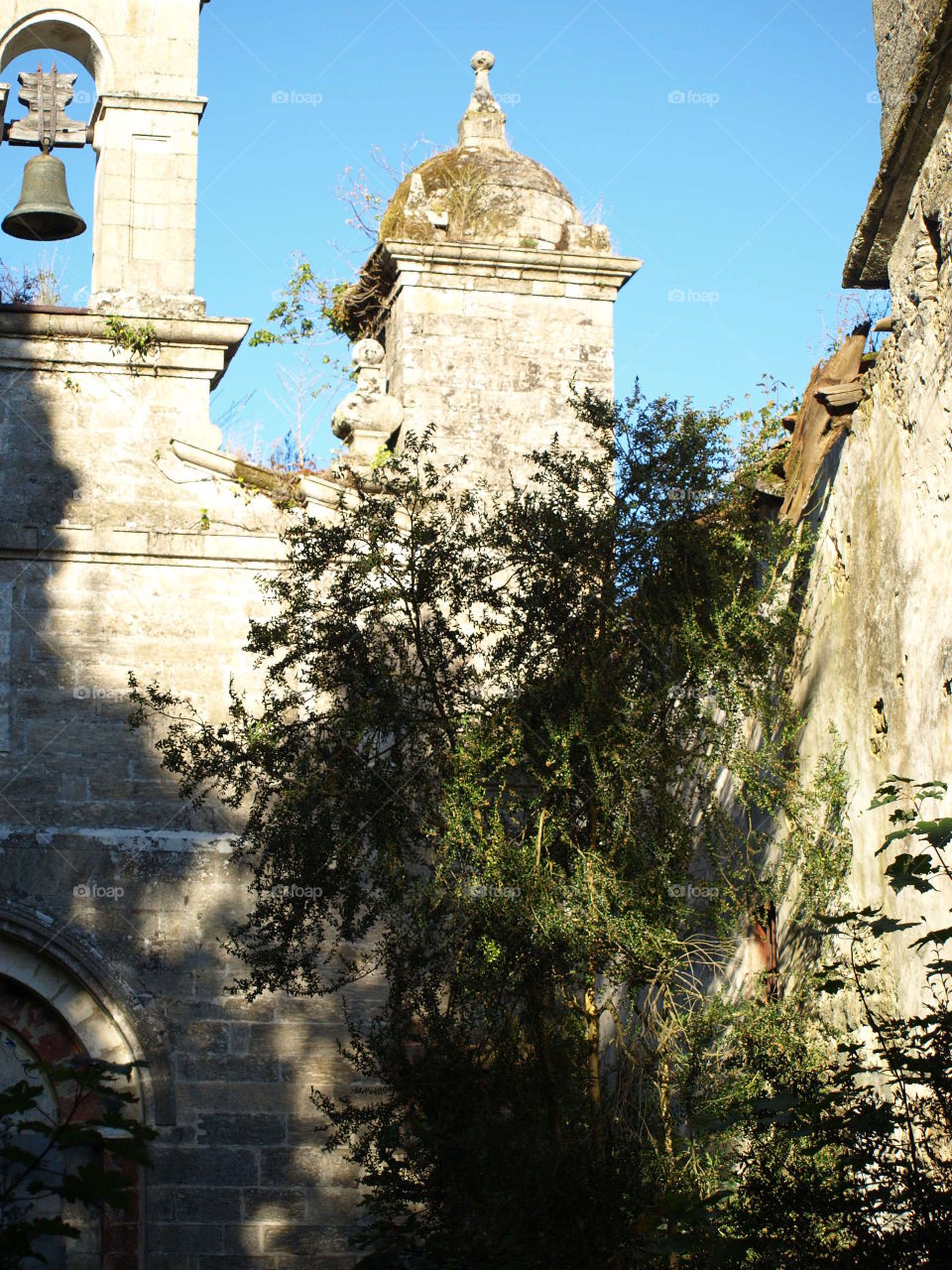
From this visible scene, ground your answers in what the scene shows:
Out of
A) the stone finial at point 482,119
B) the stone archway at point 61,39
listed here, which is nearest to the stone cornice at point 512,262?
the stone finial at point 482,119

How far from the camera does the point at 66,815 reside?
9.20 meters

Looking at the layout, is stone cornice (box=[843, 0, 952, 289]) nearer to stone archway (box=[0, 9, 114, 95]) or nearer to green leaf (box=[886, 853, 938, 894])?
green leaf (box=[886, 853, 938, 894])

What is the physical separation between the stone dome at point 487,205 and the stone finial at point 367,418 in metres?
0.93

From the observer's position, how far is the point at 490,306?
35.1 feet

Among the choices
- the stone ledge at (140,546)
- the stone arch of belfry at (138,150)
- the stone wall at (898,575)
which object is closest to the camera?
the stone wall at (898,575)

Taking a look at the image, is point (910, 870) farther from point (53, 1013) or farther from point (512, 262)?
point (512, 262)

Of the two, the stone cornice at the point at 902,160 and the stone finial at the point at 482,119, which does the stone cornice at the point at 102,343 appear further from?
the stone cornice at the point at 902,160

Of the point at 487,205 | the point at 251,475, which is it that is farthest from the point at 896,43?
the point at 251,475

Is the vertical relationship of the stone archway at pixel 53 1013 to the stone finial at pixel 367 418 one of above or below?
below

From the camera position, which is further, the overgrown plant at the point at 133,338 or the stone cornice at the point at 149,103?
the stone cornice at the point at 149,103

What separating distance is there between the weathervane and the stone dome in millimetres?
1947

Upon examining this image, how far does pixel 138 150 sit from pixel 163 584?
2.56 metres

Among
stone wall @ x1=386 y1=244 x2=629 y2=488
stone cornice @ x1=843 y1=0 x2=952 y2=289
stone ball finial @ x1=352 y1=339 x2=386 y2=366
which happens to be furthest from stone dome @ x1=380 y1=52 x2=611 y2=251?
stone cornice @ x1=843 y1=0 x2=952 y2=289

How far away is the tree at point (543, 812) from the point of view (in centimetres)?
687
